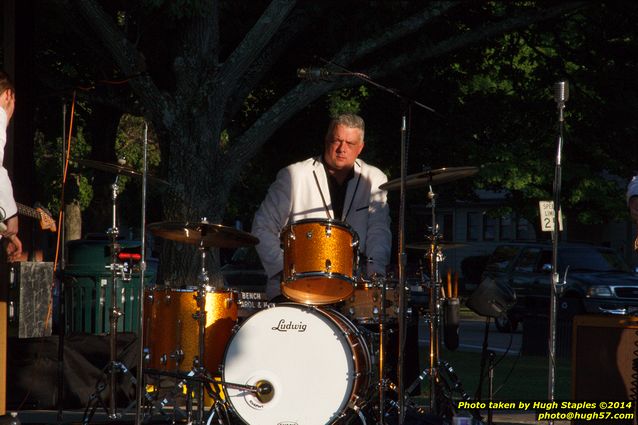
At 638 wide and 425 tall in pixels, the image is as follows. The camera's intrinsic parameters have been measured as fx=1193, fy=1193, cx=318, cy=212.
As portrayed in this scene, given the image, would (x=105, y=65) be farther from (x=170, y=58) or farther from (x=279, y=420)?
(x=279, y=420)

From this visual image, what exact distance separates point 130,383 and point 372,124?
1269 centimetres

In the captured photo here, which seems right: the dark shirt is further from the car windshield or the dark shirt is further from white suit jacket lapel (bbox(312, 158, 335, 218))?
the car windshield

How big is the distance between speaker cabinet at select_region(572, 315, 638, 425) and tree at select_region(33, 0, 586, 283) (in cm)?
926

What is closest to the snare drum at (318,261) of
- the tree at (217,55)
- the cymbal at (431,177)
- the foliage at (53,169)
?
the cymbal at (431,177)

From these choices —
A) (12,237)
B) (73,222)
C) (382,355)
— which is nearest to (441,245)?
(382,355)

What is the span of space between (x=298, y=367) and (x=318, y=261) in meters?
0.79

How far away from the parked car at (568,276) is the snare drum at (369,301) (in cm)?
1320

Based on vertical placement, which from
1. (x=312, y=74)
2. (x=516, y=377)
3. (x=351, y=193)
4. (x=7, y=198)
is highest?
(x=312, y=74)

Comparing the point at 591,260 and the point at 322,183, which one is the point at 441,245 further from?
the point at 591,260

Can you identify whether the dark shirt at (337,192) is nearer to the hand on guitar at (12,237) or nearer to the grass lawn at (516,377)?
the hand on guitar at (12,237)

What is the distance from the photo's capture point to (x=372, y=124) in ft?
76.0

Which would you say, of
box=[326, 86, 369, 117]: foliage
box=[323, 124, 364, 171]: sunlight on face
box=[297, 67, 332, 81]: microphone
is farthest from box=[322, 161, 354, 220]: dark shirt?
box=[326, 86, 369, 117]: foliage

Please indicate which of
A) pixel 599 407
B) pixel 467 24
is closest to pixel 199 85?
pixel 467 24

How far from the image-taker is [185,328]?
30.7ft
